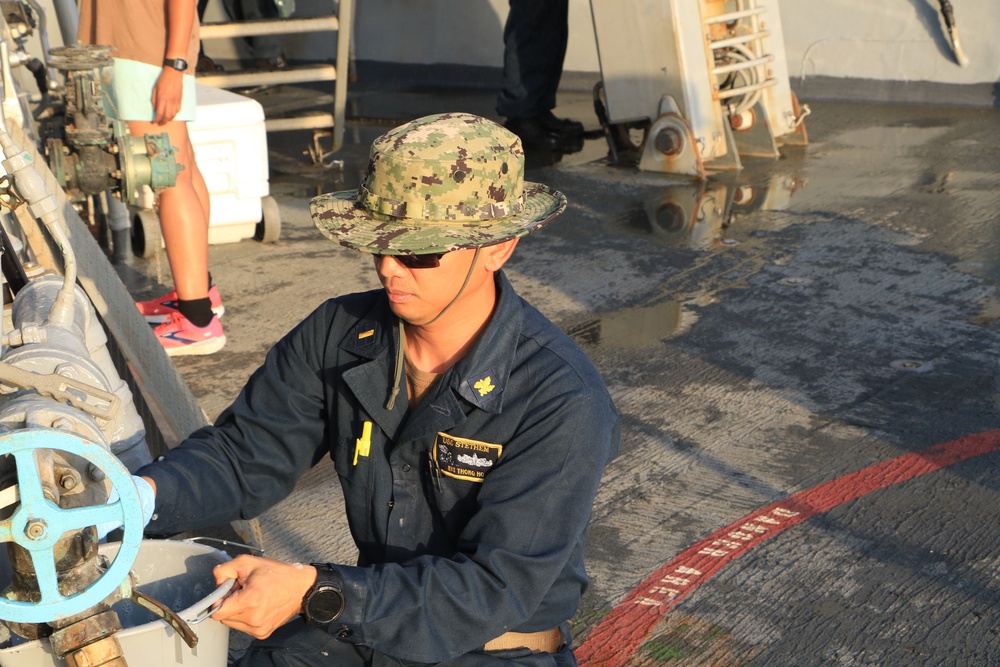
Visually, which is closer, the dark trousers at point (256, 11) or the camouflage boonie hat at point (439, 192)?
the camouflage boonie hat at point (439, 192)

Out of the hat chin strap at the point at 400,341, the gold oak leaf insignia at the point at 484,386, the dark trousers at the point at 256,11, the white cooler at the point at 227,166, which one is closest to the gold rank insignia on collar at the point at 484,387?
the gold oak leaf insignia at the point at 484,386

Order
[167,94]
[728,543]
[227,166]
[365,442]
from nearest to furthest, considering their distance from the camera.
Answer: [365,442], [728,543], [167,94], [227,166]

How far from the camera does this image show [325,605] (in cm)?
167

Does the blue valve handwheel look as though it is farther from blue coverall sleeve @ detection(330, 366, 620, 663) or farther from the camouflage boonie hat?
the camouflage boonie hat

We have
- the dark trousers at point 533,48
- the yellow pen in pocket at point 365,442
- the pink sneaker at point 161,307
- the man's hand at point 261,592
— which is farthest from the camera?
the dark trousers at point 533,48

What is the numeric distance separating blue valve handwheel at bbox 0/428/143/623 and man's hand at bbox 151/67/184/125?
2.71 m

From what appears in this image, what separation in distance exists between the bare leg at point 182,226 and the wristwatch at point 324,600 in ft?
8.39

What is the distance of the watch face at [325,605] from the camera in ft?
Answer: 5.45

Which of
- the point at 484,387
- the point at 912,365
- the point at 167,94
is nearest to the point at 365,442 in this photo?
the point at 484,387

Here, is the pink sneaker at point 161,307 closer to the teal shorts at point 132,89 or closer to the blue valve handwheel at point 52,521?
the teal shorts at point 132,89

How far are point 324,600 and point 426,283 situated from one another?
1.81 ft

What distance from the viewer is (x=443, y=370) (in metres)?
2.04

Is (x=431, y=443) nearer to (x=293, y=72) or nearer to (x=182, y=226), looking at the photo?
(x=182, y=226)

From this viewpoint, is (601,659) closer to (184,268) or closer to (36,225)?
(36,225)
